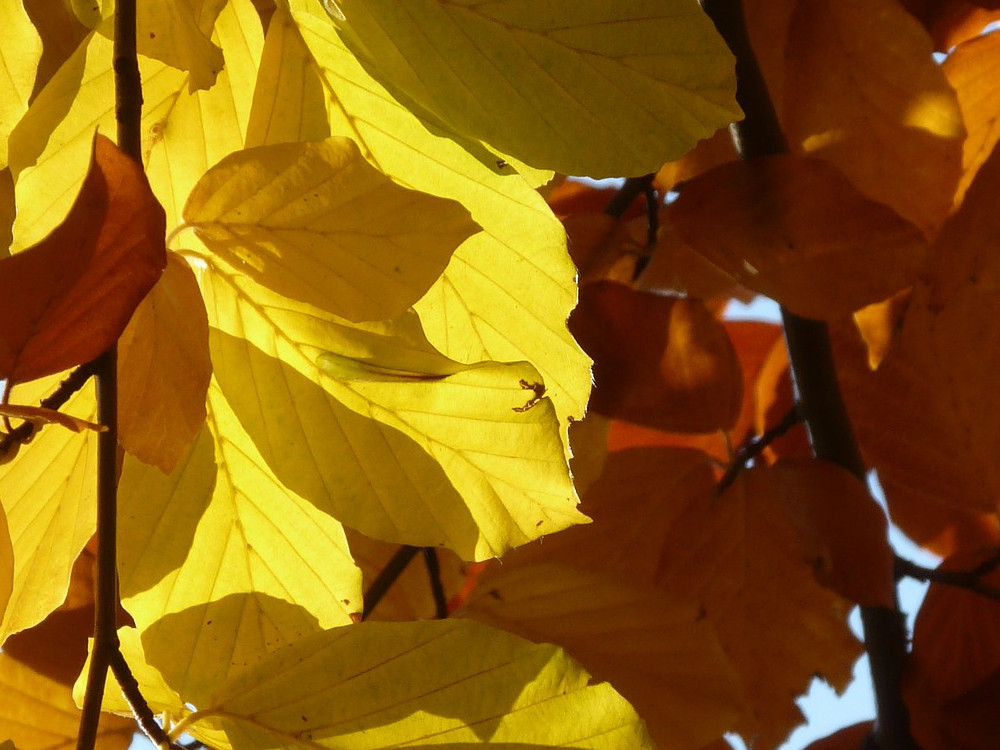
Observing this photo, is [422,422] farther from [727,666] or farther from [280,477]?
[727,666]

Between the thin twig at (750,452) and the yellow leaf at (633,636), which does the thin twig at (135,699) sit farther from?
the thin twig at (750,452)

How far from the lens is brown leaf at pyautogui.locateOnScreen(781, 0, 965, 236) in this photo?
0.48m

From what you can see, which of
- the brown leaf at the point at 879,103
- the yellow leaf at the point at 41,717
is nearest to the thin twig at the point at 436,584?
the yellow leaf at the point at 41,717

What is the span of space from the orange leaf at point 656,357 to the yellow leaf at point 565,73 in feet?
0.75

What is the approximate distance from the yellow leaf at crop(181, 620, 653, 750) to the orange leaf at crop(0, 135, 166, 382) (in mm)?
120

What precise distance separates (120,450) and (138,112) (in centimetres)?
16

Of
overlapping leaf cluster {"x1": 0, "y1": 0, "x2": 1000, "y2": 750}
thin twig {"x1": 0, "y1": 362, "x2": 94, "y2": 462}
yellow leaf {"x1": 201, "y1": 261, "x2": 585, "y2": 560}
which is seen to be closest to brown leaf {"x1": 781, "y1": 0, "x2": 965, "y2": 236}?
overlapping leaf cluster {"x1": 0, "y1": 0, "x2": 1000, "y2": 750}

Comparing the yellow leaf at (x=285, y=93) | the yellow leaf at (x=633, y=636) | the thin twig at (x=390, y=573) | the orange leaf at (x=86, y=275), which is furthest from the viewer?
the thin twig at (x=390, y=573)

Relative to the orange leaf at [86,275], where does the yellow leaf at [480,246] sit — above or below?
above

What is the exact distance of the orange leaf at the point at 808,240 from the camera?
1.54 feet

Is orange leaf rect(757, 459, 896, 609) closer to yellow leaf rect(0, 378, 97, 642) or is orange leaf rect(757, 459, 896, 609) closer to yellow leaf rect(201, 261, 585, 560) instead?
yellow leaf rect(201, 261, 585, 560)

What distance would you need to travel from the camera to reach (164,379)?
32 cm

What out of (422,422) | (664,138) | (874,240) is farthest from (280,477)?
(874,240)

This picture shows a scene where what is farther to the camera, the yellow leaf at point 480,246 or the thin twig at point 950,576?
the thin twig at point 950,576
